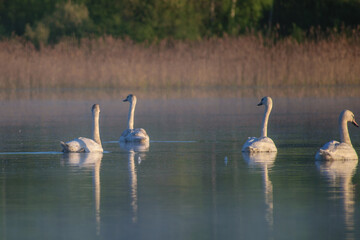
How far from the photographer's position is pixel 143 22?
136ft

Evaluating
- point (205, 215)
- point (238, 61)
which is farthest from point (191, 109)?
point (205, 215)

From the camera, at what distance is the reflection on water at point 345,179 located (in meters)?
7.63

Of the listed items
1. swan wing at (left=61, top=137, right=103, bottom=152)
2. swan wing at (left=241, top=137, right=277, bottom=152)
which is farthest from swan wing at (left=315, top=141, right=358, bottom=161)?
swan wing at (left=61, top=137, right=103, bottom=152)

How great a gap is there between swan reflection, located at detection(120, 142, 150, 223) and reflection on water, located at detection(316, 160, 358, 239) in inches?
70.2

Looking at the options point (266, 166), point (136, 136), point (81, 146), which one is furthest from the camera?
point (136, 136)

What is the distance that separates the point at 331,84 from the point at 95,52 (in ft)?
25.3

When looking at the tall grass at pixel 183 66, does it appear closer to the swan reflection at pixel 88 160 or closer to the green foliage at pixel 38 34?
the green foliage at pixel 38 34

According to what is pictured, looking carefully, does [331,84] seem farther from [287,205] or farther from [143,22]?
[287,205]

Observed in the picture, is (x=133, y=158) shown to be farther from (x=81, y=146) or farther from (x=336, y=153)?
(x=336, y=153)

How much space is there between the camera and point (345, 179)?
Result: 32.9ft

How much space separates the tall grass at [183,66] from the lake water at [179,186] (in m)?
9.78

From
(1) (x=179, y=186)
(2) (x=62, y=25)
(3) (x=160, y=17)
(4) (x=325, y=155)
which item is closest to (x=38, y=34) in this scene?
(2) (x=62, y=25)

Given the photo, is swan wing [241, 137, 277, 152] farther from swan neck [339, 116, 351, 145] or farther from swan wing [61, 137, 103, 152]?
swan wing [61, 137, 103, 152]

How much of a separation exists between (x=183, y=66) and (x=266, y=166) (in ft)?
59.4
